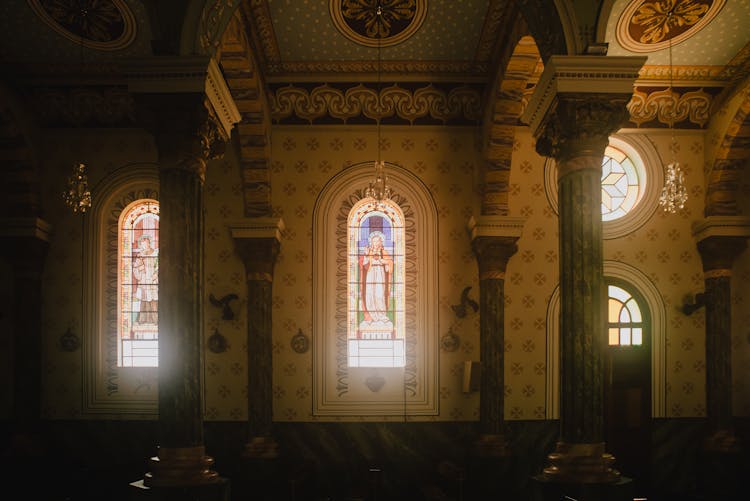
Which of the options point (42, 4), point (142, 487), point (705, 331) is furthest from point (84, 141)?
point (705, 331)

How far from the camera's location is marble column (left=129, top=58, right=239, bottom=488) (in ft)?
28.5

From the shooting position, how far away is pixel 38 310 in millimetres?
14945

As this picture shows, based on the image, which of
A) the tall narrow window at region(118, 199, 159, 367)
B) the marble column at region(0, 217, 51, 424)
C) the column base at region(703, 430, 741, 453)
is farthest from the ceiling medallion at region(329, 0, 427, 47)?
the column base at region(703, 430, 741, 453)

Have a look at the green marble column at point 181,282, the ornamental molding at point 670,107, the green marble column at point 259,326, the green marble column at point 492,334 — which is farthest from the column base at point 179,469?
the ornamental molding at point 670,107

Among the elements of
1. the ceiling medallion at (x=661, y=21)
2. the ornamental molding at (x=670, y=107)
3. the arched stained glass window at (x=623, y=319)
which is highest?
the ceiling medallion at (x=661, y=21)

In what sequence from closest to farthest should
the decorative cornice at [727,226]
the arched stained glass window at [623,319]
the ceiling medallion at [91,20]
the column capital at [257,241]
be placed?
1. the ceiling medallion at [91,20]
2. the column capital at [257,241]
3. the decorative cornice at [727,226]
4. the arched stained glass window at [623,319]

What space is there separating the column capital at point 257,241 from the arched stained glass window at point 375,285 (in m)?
1.52

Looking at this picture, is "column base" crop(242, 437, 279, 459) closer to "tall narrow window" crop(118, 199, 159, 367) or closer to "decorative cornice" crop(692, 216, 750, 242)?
"tall narrow window" crop(118, 199, 159, 367)

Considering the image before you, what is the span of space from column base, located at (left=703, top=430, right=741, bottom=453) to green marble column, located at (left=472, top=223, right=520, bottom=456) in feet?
11.9

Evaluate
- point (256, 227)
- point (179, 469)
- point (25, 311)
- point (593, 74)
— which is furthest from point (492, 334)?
point (25, 311)

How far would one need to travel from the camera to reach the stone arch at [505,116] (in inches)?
504

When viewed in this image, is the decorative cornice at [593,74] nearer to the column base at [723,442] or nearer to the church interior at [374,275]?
the church interior at [374,275]

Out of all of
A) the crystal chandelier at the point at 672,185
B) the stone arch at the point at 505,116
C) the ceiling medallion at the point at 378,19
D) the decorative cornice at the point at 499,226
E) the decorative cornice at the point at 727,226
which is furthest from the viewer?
the decorative cornice at the point at 727,226

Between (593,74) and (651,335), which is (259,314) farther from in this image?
(593,74)
